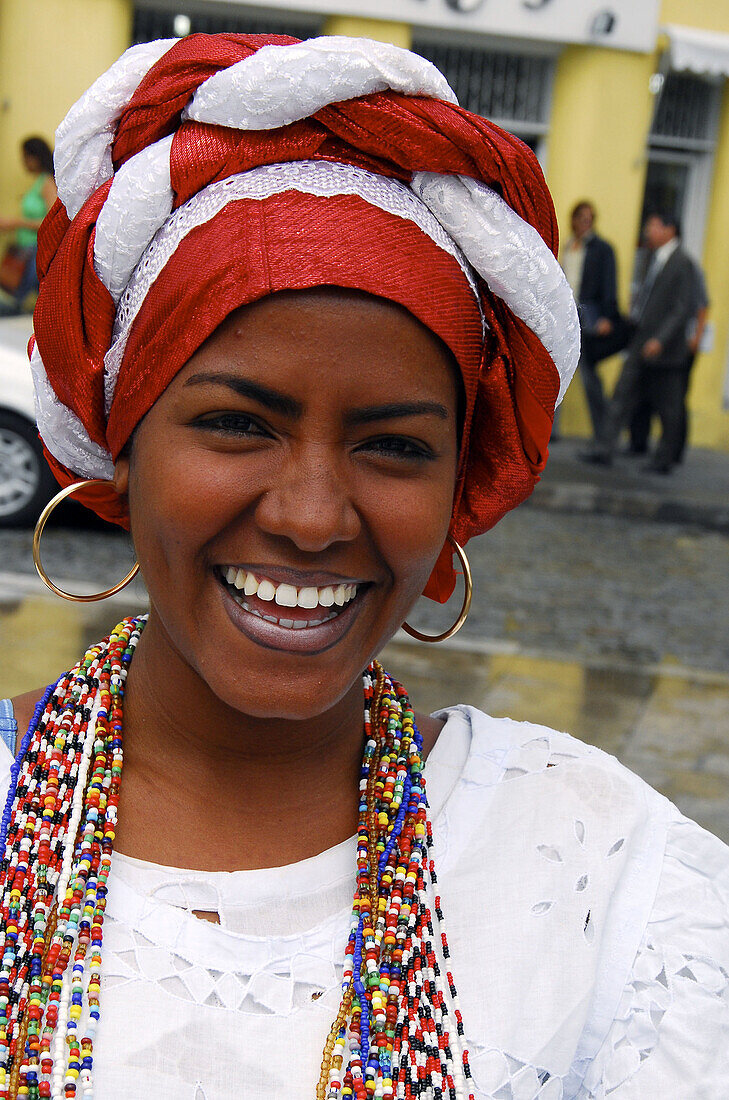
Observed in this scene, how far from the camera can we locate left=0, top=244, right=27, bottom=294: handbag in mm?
9750

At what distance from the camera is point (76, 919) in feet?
5.24

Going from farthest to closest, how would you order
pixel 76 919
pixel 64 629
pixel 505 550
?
pixel 505 550, pixel 64 629, pixel 76 919

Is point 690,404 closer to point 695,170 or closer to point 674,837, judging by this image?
point 695,170

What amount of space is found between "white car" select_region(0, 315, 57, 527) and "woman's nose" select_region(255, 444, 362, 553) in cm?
606

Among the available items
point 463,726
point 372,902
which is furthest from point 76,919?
point 463,726

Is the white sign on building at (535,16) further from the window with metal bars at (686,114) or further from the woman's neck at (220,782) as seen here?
the woman's neck at (220,782)

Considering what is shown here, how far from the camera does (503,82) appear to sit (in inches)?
501

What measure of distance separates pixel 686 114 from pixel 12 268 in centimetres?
754

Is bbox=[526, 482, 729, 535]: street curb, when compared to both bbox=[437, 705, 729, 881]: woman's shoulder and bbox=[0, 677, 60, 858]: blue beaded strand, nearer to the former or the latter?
bbox=[437, 705, 729, 881]: woman's shoulder

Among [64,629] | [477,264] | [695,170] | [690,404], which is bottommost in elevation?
[690,404]

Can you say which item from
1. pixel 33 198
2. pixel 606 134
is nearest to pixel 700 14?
pixel 606 134

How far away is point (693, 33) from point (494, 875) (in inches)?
492

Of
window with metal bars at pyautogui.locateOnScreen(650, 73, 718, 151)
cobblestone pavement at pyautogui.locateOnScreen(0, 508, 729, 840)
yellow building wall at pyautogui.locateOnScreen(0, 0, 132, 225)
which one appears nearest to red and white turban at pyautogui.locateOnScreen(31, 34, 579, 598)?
cobblestone pavement at pyautogui.locateOnScreen(0, 508, 729, 840)

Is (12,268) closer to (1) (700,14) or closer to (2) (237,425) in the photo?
(1) (700,14)
